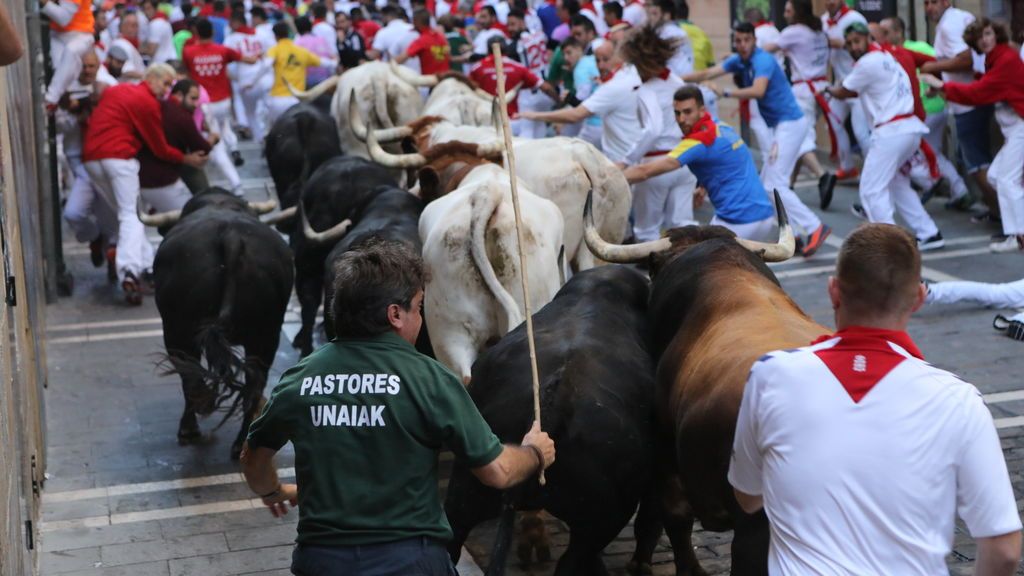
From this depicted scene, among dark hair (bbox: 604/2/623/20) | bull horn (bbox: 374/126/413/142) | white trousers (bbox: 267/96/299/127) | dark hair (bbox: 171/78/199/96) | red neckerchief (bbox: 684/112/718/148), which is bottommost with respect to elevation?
white trousers (bbox: 267/96/299/127)

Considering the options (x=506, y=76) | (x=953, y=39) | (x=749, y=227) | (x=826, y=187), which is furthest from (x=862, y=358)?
(x=826, y=187)

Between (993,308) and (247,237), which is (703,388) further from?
(993,308)

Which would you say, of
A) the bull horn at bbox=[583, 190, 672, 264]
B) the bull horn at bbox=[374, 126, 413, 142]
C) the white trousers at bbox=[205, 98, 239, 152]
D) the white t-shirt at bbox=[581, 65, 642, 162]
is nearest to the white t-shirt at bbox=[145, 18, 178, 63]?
the white trousers at bbox=[205, 98, 239, 152]

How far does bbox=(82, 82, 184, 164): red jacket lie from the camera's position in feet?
42.7

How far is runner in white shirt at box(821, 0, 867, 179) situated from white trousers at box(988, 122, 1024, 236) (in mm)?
3428

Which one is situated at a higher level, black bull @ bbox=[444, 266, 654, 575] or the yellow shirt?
the yellow shirt

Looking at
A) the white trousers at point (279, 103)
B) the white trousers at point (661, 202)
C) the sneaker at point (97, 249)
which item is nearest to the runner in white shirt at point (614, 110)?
the white trousers at point (661, 202)

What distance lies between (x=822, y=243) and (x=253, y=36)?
11116mm

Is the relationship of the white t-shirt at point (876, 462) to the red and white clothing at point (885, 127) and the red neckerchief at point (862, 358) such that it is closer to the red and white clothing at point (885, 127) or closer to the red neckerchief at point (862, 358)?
the red neckerchief at point (862, 358)

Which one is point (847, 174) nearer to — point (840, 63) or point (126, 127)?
point (840, 63)

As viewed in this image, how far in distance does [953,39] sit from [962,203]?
1902 millimetres

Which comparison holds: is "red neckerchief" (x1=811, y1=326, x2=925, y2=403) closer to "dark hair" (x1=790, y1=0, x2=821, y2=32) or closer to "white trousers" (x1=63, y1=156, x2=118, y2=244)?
"white trousers" (x1=63, y1=156, x2=118, y2=244)

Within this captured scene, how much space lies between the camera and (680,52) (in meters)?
17.1

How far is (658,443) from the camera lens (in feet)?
19.6
